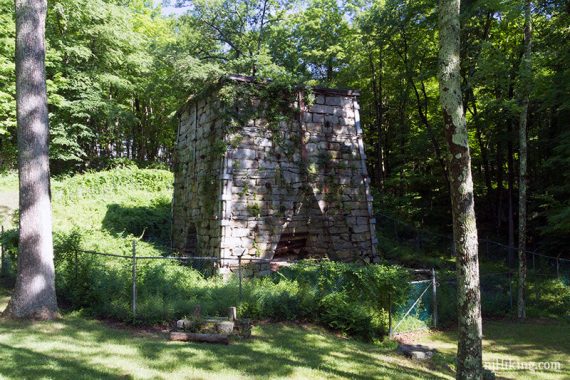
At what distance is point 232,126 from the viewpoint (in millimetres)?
11844

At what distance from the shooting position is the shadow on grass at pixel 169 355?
213 inches

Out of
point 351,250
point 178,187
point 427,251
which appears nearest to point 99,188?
point 178,187

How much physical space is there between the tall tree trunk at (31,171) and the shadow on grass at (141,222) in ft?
24.7

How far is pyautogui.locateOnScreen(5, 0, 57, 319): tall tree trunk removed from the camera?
775cm

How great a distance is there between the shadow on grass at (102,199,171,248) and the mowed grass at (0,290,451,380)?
8471mm

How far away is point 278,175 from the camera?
1225 cm

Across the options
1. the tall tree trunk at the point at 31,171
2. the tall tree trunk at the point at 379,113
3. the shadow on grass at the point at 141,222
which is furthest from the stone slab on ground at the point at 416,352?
the tall tree trunk at the point at 379,113

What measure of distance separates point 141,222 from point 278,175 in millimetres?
7327

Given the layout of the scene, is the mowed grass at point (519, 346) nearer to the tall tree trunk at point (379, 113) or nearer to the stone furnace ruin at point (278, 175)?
the stone furnace ruin at point (278, 175)

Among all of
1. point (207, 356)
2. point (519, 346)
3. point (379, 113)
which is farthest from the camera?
point (379, 113)

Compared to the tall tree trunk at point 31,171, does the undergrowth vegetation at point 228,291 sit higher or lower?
lower

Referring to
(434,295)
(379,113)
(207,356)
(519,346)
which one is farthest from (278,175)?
(379,113)

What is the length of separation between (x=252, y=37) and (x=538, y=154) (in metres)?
15.1

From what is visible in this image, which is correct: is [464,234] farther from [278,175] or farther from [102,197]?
[102,197]
